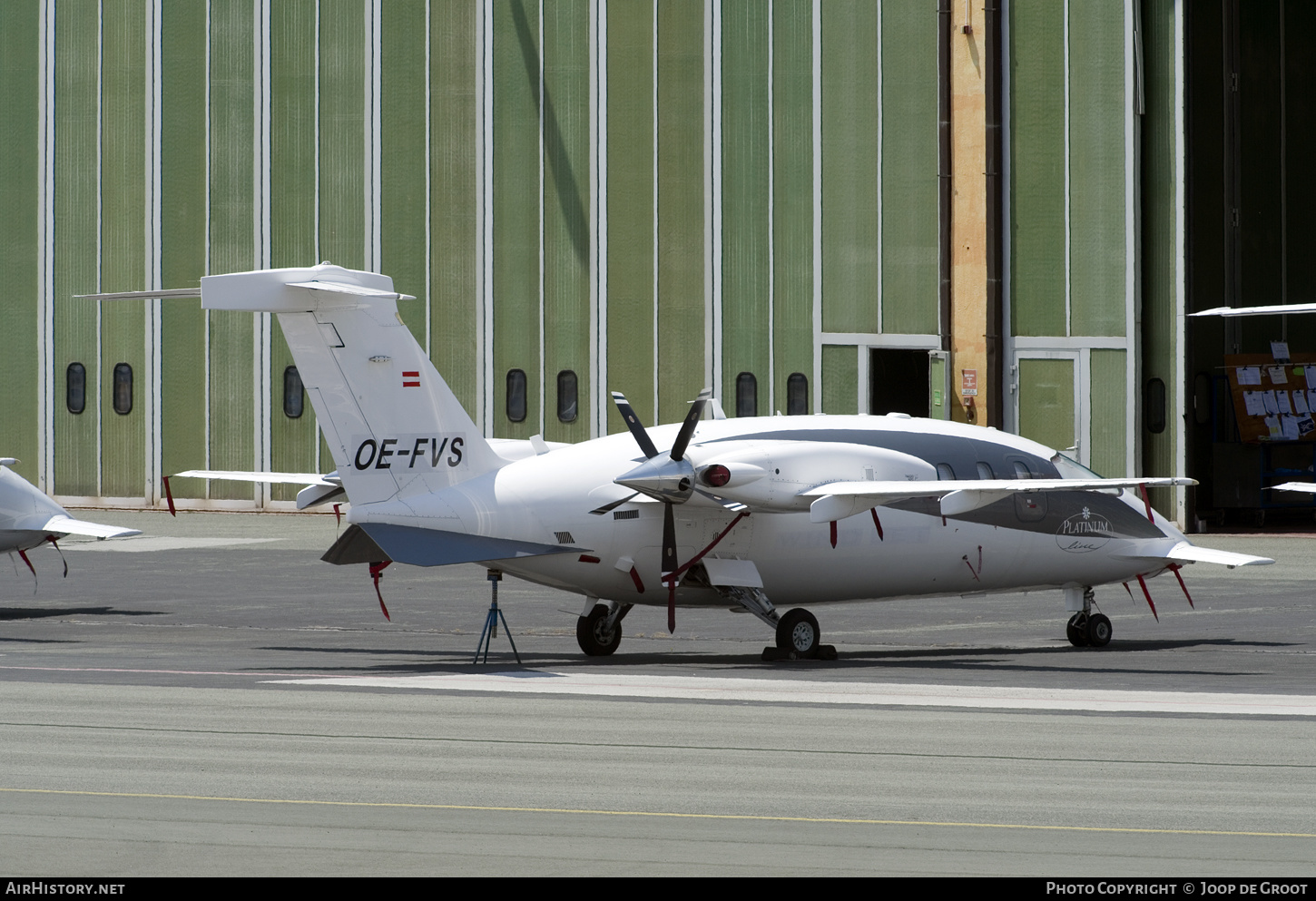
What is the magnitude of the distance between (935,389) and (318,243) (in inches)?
666

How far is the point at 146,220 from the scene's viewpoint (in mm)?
50031

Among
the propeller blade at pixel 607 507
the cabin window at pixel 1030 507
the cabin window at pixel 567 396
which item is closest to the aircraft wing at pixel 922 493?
the propeller blade at pixel 607 507

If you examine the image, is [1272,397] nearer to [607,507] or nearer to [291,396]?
[291,396]

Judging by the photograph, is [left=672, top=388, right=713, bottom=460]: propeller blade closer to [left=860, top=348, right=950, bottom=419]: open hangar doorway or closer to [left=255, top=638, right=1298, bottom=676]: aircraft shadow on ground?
[left=255, top=638, right=1298, bottom=676]: aircraft shadow on ground

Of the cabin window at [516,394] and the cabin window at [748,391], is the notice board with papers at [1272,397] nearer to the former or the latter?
the cabin window at [748,391]

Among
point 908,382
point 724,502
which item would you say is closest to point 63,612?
point 724,502

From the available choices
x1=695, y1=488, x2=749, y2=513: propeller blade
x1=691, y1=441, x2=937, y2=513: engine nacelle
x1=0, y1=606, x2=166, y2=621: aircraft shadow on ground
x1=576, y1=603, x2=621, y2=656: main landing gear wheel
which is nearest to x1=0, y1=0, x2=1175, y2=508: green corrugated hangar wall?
x1=0, y1=606, x2=166, y2=621: aircraft shadow on ground

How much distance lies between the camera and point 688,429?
22.0 metres

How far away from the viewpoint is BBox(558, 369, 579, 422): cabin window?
46.9 meters

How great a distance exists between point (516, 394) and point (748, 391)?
20.0 feet

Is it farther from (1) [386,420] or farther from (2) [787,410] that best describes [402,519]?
(2) [787,410]

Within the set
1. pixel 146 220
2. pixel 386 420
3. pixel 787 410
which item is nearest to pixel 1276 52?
pixel 787 410

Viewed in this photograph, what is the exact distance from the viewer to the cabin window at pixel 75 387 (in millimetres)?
50688

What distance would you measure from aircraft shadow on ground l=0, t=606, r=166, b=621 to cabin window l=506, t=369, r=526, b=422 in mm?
18069
